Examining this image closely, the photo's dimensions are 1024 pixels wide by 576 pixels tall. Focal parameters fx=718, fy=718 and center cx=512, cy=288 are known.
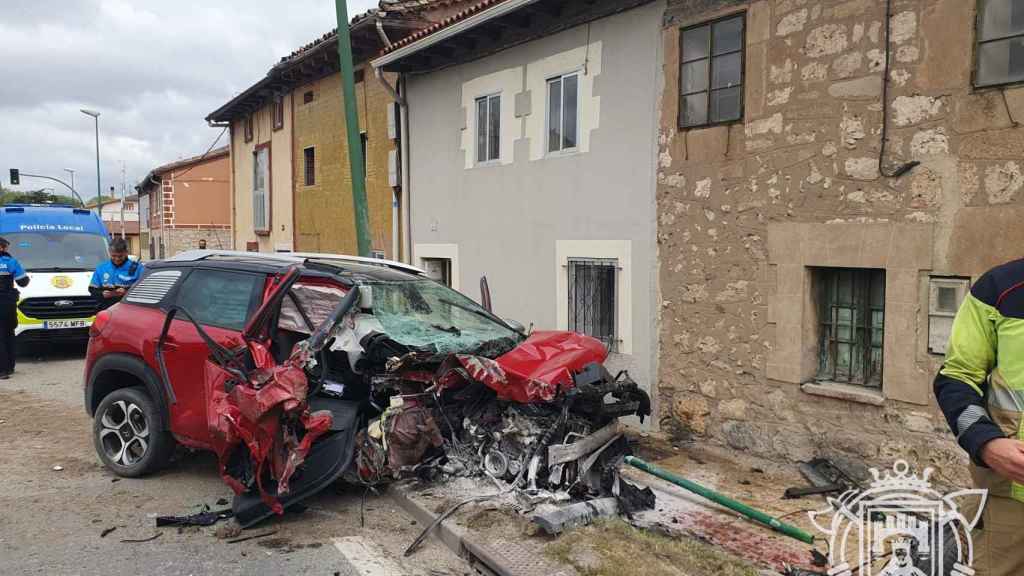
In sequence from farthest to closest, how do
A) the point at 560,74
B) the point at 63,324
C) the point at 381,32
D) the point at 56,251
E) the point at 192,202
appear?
the point at 192,202 → the point at 56,251 → the point at 381,32 → the point at 63,324 → the point at 560,74

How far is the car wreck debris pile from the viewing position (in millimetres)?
4539

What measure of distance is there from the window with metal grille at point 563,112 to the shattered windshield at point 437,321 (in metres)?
2.89

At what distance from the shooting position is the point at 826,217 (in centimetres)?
575

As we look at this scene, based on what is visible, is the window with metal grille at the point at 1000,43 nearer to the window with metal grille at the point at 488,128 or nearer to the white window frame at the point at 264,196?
the window with metal grille at the point at 488,128

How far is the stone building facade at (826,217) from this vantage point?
5000 mm

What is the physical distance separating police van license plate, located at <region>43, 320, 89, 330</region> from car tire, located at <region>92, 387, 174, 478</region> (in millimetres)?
6387

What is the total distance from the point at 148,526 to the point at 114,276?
19.7 ft

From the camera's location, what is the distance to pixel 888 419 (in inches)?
213

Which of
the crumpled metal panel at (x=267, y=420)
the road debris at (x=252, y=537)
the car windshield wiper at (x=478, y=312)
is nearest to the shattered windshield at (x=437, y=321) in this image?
the car windshield wiper at (x=478, y=312)

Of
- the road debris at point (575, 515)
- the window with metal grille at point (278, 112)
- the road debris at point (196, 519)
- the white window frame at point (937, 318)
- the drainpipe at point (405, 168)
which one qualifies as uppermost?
the window with metal grille at point (278, 112)

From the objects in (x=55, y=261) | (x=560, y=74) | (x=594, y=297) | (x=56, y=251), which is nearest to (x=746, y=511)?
(x=594, y=297)

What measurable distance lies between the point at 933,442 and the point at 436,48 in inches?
310

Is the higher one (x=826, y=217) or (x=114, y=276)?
(x=826, y=217)

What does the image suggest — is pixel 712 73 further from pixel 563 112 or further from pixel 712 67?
pixel 563 112
